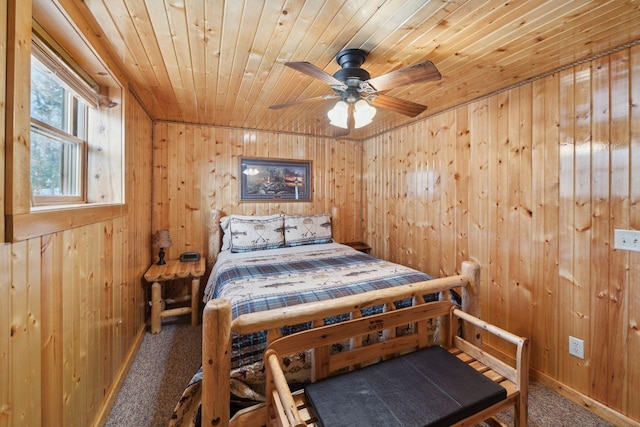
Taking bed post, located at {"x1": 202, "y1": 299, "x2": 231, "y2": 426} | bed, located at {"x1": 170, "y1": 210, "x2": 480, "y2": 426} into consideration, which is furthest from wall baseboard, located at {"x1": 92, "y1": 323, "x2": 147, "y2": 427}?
bed post, located at {"x1": 202, "y1": 299, "x2": 231, "y2": 426}

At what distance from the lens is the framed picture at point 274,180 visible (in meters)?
3.36

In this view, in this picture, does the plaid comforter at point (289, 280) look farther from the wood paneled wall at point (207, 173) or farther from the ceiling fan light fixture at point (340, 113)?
the ceiling fan light fixture at point (340, 113)

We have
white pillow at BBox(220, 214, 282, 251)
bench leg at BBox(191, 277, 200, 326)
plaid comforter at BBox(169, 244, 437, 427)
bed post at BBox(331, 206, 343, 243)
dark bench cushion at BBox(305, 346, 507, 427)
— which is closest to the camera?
dark bench cushion at BBox(305, 346, 507, 427)

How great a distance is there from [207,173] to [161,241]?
3.06 ft

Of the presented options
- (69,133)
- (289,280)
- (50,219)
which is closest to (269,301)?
(289,280)

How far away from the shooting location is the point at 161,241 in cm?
277

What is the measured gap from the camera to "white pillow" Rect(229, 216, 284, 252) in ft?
9.49

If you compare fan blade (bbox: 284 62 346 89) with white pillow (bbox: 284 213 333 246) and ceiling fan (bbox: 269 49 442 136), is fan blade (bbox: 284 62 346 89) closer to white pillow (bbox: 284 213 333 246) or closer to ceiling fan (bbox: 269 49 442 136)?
ceiling fan (bbox: 269 49 442 136)

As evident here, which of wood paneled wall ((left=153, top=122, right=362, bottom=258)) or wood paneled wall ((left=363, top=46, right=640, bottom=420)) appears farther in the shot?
wood paneled wall ((left=153, top=122, right=362, bottom=258))

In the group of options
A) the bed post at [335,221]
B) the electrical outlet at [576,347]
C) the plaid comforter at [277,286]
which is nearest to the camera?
the plaid comforter at [277,286]

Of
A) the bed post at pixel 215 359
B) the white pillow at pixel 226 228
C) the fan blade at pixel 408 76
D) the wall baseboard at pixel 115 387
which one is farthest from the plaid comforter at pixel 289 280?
the fan blade at pixel 408 76

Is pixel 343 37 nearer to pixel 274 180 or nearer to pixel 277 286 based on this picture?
pixel 277 286

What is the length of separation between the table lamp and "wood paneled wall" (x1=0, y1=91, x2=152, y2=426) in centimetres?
55

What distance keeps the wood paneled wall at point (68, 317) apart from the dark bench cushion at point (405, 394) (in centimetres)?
101
